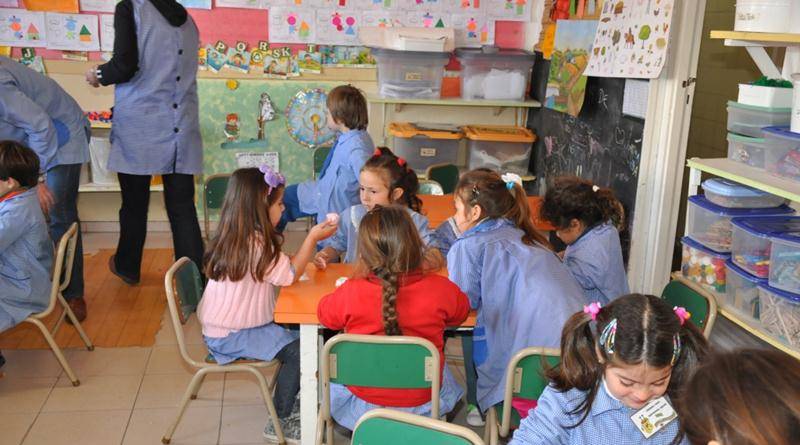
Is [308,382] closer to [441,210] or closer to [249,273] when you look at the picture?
[249,273]

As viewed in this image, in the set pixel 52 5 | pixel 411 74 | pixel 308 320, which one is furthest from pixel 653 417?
pixel 52 5

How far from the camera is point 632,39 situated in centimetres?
362

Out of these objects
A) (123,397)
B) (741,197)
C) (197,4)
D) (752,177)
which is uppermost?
(197,4)

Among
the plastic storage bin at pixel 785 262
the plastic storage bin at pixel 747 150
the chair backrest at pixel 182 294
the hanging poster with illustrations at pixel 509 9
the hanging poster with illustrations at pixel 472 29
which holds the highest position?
the hanging poster with illustrations at pixel 509 9

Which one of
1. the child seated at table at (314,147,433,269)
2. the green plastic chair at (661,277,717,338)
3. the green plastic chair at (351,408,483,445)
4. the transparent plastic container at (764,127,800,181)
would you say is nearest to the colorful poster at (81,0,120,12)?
the child seated at table at (314,147,433,269)

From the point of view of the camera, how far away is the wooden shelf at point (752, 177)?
7.52ft

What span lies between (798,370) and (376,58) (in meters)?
4.35

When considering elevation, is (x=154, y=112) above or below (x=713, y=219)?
above

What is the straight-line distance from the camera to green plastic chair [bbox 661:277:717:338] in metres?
2.36

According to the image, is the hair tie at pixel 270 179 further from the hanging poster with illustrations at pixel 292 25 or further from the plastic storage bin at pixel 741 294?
the hanging poster with illustrations at pixel 292 25

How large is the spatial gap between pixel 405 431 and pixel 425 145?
3.84 metres

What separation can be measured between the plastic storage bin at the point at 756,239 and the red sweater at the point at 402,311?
103 centimetres

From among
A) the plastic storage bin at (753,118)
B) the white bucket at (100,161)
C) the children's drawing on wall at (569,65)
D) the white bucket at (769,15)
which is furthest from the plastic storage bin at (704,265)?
the white bucket at (100,161)

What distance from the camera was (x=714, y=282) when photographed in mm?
2775
